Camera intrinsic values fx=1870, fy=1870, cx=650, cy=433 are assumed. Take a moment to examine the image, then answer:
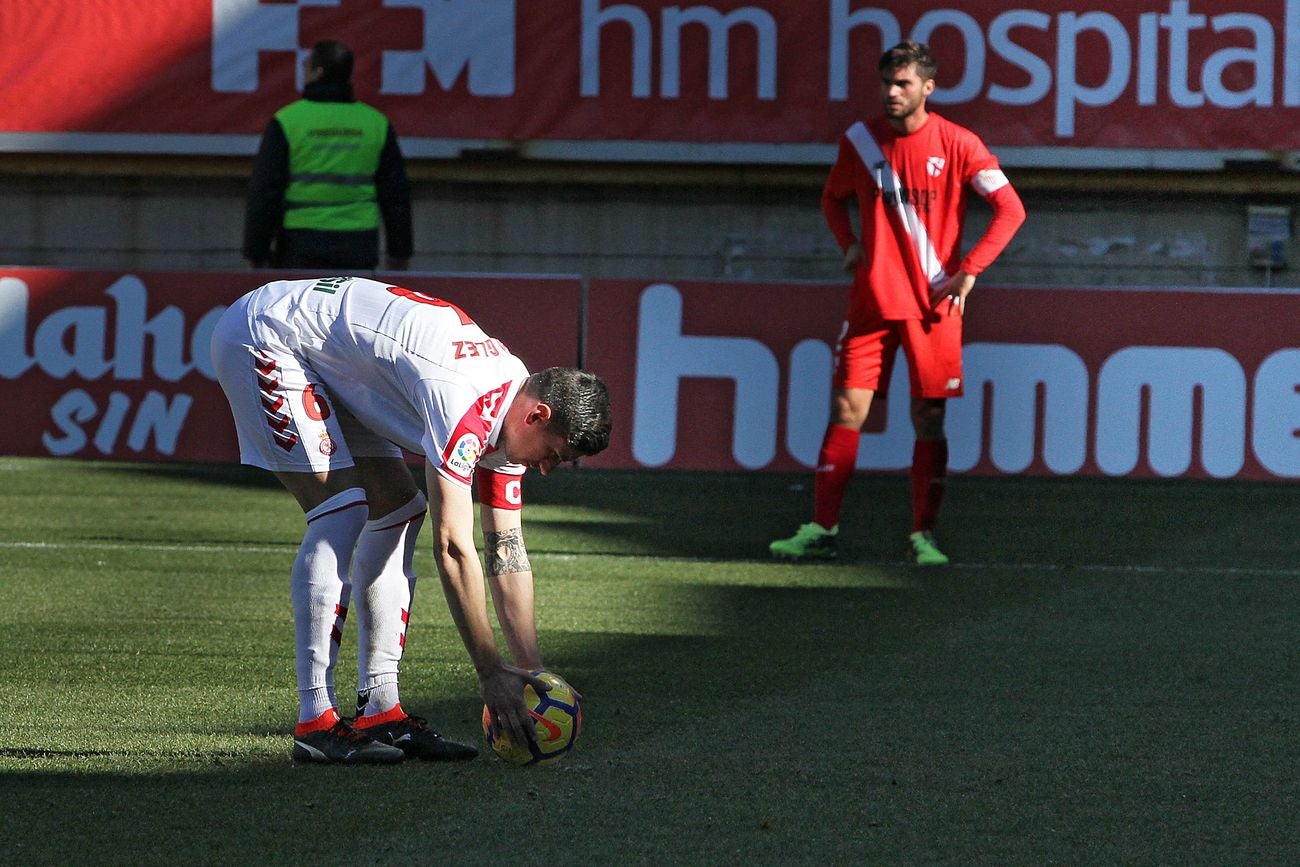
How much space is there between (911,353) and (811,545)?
945mm

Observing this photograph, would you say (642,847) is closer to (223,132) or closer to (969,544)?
(969,544)

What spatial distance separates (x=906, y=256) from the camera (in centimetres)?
803

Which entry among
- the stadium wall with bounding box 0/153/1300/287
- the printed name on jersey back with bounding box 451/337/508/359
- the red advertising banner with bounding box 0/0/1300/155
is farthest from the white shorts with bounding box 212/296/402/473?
the stadium wall with bounding box 0/153/1300/287

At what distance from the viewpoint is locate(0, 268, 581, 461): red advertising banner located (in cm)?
1098

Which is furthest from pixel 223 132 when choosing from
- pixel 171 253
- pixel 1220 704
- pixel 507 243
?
pixel 1220 704

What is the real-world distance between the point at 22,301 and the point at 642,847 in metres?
8.53

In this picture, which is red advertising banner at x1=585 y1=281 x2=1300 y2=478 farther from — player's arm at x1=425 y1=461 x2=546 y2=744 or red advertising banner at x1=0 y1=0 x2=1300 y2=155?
player's arm at x1=425 y1=461 x2=546 y2=744

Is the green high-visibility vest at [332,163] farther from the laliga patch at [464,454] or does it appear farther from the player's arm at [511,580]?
the laliga patch at [464,454]

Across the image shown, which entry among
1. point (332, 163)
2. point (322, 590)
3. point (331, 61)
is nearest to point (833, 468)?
point (332, 163)

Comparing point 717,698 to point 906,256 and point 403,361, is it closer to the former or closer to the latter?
point 403,361

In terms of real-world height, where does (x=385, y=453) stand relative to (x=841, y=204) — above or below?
below

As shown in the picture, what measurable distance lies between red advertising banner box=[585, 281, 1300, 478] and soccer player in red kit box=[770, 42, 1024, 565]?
255 centimetres

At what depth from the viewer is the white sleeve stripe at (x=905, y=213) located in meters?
8.00

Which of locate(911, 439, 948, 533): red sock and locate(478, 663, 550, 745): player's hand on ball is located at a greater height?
locate(911, 439, 948, 533): red sock
